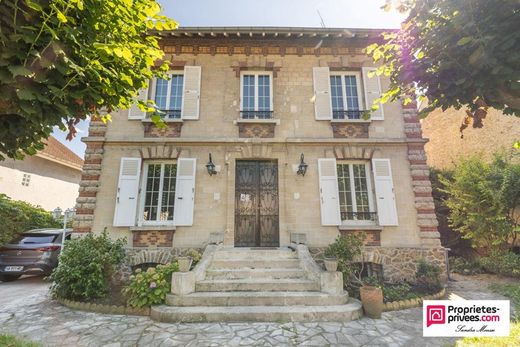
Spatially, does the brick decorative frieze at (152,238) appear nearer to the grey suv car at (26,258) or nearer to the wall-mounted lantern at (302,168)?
the grey suv car at (26,258)

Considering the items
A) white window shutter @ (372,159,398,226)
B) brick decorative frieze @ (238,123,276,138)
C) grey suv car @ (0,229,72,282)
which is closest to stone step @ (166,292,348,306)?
white window shutter @ (372,159,398,226)

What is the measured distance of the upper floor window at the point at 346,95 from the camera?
23.9 ft

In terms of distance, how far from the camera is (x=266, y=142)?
693 centimetres

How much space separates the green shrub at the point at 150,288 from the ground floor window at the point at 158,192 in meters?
2.06

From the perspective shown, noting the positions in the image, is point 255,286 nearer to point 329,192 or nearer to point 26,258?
point 329,192

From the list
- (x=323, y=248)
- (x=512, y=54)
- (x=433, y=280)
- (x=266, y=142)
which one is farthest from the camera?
(x=266, y=142)

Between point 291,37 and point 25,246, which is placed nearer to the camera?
point 25,246

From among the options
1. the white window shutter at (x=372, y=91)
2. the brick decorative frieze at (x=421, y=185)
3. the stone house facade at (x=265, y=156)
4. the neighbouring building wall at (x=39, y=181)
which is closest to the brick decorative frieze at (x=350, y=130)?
the stone house facade at (x=265, y=156)

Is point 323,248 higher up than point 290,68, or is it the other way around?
point 290,68

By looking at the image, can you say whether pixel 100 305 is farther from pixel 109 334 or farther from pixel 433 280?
pixel 433 280

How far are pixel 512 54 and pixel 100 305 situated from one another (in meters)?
6.99

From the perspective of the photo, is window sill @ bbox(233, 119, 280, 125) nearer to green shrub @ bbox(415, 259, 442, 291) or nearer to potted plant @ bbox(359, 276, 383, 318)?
potted plant @ bbox(359, 276, 383, 318)

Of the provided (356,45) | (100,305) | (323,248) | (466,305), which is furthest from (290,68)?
(100,305)

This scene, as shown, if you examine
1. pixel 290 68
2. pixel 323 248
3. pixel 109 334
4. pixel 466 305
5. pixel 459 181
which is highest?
pixel 290 68
